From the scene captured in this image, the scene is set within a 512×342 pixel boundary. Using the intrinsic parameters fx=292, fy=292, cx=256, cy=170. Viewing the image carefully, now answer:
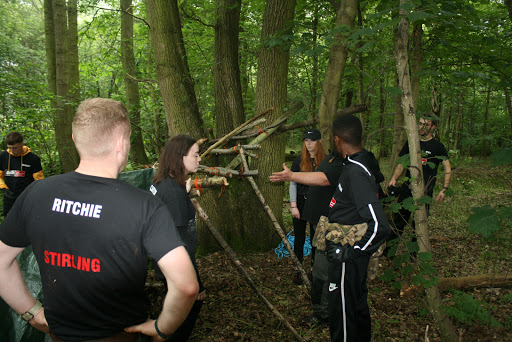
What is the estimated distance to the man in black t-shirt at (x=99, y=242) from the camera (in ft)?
3.92

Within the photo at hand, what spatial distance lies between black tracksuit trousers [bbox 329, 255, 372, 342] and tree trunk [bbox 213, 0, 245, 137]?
319 centimetres

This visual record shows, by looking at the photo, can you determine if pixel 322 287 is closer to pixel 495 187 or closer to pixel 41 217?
pixel 41 217

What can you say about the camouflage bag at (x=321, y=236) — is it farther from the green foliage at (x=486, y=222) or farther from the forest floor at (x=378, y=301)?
the green foliage at (x=486, y=222)

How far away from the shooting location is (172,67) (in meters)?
4.45

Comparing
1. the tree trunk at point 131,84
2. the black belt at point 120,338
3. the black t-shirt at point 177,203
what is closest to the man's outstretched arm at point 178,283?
the black belt at point 120,338

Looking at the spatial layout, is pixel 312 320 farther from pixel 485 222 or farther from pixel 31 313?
pixel 31 313

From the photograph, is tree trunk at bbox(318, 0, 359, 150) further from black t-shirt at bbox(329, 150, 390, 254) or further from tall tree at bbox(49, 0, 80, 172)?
tall tree at bbox(49, 0, 80, 172)

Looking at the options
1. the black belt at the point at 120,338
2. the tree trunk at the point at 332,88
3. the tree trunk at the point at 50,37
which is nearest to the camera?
the black belt at the point at 120,338

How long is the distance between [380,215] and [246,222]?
2.93m

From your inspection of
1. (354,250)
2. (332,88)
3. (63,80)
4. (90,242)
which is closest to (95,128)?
(90,242)

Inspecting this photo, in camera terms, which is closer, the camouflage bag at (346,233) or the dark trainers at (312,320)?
the camouflage bag at (346,233)

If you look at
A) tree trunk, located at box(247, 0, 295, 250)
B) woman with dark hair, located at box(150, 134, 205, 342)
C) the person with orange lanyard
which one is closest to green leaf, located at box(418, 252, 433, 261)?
woman with dark hair, located at box(150, 134, 205, 342)

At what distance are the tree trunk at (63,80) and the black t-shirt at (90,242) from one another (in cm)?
703

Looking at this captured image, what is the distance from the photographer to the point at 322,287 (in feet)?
10.5
